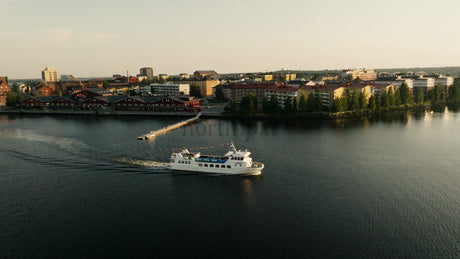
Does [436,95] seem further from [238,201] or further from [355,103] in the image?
[238,201]

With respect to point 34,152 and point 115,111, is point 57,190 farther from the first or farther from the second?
point 115,111

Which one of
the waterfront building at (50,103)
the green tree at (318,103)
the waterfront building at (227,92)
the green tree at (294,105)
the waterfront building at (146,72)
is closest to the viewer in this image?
the green tree at (294,105)

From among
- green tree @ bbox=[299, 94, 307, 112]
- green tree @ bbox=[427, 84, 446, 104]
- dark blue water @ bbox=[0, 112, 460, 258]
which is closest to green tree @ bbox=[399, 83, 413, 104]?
green tree @ bbox=[427, 84, 446, 104]

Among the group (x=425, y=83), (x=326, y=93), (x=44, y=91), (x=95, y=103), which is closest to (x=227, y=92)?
(x=326, y=93)

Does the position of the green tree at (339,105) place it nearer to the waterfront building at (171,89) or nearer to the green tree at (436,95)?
the green tree at (436,95)

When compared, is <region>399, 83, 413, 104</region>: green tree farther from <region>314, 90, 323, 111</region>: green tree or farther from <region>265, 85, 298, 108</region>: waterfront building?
<region>265, 85, 298, 108</region>: waterfront building

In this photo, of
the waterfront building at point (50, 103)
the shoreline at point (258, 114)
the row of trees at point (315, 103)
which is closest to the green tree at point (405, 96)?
the shoreline at point (258, 114)
